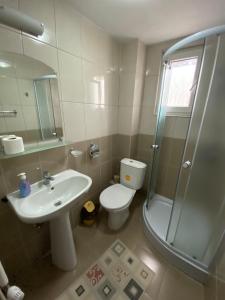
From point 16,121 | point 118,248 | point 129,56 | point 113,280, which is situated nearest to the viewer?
point 16,121

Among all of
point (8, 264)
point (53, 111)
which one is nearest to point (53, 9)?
point (53, 111)

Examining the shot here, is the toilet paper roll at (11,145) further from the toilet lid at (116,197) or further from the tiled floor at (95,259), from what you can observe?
the tiled floor at (95,259)

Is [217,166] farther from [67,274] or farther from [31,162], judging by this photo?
[67,274]

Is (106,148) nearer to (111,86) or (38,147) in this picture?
(111,86)

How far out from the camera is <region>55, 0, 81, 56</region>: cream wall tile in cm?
108

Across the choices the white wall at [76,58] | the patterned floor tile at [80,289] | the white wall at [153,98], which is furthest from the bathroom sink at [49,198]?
the white wall at [153,98]

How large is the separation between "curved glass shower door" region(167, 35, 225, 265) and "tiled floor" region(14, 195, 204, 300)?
0.24 metres

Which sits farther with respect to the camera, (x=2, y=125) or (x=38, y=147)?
(x=38, y=147)

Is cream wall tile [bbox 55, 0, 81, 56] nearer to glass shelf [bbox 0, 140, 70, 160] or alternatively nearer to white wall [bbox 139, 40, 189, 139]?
glass shelf [bbox 0, 140, 70, 160]

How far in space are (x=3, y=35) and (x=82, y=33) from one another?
0.71 m

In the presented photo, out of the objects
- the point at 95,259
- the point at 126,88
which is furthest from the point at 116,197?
the point at 126,88

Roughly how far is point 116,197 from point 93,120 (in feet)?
3.18

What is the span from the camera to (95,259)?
136cm

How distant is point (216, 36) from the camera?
0.92 meters
